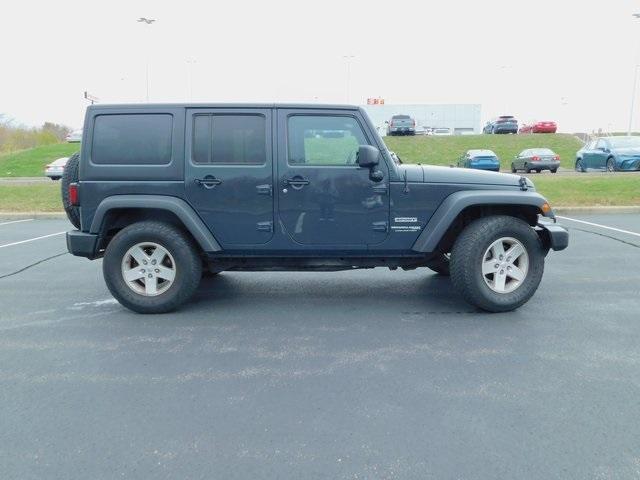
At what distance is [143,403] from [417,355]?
6.33ft

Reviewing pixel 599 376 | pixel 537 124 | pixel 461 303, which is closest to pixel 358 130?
pixel 461 303

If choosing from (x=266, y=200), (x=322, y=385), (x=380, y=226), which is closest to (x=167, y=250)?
(x=266, y=200)

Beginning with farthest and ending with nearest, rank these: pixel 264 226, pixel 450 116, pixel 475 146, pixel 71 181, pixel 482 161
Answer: pixel 450 116 < pixel 475 146 < pixel 482 161 < pixel 71 181 < pixel 264 226

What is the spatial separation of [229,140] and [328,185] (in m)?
1.02

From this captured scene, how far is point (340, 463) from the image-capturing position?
266 cm

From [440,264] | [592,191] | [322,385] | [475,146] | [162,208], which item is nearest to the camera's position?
[322,385]

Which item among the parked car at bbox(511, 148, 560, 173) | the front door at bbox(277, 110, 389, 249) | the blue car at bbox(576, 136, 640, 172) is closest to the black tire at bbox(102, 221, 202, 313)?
the front door at bbox(277, 110, 389, 249)

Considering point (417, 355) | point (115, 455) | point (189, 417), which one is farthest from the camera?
point (417, 355)

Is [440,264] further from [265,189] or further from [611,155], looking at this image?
[611,155]

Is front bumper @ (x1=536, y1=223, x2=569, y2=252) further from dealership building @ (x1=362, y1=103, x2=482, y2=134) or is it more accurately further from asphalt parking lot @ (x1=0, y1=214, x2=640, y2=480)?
dealership building @ (x1=362, y1=103, x2=482, y2=134)

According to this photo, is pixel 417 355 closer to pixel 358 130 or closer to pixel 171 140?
pixel 358 130

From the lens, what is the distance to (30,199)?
15.0 meters

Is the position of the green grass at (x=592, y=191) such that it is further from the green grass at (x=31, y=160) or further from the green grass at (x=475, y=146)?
the green grass at (x=31, y=160)

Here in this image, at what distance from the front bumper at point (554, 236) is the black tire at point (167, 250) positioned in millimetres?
3314
